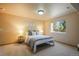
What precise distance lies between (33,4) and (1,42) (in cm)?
103

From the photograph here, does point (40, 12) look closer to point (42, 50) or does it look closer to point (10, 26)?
point (10, 26)

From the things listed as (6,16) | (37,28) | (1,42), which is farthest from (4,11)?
(37,28)

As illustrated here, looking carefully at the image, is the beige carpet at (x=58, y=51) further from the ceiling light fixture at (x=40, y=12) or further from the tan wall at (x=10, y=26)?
the ceiling light fixture at (x=40, y=12)

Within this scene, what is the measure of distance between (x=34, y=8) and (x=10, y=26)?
0.63m

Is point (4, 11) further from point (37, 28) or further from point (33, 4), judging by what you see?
point (37, 28)

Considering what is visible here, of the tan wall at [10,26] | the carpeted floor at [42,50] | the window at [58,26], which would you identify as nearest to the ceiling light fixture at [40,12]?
the tan wall at [10,26]

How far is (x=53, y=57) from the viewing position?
82.0 inches

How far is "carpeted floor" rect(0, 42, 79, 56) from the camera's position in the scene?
2.00 metres

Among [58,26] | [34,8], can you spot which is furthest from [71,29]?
[34,8]

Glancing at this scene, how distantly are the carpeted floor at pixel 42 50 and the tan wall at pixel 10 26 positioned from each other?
15cm

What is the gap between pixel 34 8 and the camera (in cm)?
203

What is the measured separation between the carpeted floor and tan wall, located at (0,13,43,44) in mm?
149

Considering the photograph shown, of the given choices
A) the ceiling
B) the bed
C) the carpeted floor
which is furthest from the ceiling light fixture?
the carpeted floor

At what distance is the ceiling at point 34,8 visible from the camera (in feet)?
6.51
